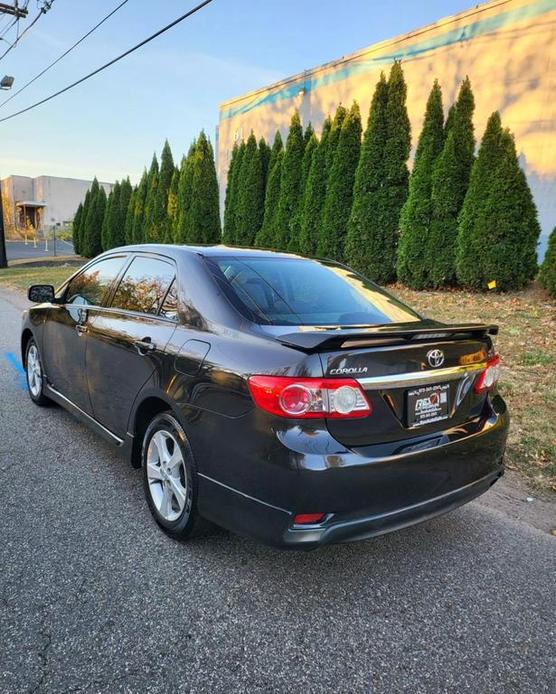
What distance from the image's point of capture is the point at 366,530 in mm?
2252

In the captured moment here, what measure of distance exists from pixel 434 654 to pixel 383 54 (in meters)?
16.2

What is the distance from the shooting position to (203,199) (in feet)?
60.1

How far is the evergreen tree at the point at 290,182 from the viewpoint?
14.0m

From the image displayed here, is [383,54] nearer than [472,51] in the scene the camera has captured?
No

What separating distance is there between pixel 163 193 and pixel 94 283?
1893cm

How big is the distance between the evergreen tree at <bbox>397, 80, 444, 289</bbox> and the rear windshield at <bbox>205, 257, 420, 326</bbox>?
7565mm

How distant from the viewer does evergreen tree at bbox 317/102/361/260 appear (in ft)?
40.4

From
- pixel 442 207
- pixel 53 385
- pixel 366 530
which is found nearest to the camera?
pixel 366 530

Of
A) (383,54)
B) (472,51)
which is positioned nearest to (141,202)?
(383,54)

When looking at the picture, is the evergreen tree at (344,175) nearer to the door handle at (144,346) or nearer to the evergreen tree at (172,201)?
the door handle at (144,346)

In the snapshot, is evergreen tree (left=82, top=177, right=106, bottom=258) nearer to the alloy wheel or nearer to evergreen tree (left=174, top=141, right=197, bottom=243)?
evergreen tree (left=174, top=141, right=197, bottom=243)

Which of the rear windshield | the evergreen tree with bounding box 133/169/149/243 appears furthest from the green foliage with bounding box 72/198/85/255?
the rear windshield

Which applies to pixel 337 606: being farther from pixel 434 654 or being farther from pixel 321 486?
pixel 321 486

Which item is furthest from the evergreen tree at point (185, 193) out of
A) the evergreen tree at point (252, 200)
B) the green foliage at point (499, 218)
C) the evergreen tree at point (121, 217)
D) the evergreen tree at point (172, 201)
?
the green foliage at point (499, 218)
